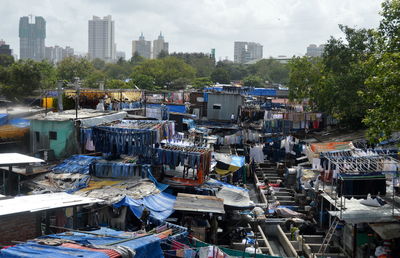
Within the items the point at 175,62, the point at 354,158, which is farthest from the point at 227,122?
the point at 175,62

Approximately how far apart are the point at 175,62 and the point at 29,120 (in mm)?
71866

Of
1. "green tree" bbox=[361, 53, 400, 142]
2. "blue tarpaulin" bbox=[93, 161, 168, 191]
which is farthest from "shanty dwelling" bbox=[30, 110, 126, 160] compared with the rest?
"green tree" bbox=[361, 53, 400, 142]

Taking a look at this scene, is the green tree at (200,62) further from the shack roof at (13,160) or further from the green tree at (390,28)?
the shack roof at (13,160)

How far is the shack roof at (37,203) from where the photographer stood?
983 centimetres

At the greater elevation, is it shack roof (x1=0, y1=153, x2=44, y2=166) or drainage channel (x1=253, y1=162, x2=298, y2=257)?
shack roof (x1=0, y1=153, x2=44, y2=166)

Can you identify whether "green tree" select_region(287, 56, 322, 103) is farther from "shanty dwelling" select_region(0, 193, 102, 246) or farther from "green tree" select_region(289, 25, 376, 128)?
"shanty dwelling" select_region(0, 193, 102, 246)

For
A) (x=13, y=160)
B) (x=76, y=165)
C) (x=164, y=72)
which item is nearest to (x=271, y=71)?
(x=164, y=72)

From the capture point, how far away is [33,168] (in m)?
16.7

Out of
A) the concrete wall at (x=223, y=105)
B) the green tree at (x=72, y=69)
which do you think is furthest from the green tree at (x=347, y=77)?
the green tree at (x=72, y=69)

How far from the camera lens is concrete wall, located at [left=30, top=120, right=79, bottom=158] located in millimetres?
18438

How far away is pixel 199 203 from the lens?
48.7ft

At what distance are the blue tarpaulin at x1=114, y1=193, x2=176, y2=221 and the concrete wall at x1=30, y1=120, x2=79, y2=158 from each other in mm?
5202

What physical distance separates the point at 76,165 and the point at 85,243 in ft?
26.8

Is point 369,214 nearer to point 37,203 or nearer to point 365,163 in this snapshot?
point 365,163
